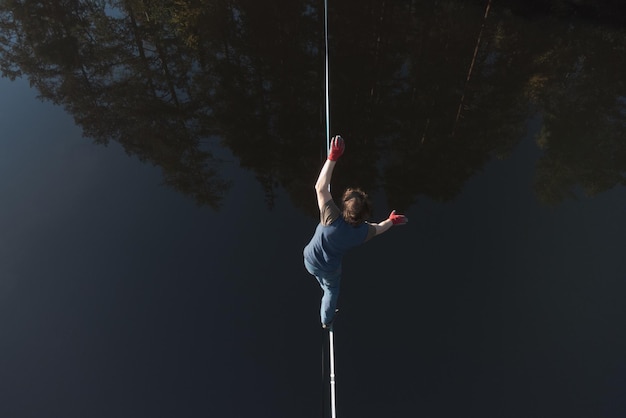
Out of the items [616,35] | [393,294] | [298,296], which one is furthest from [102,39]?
[616,35]

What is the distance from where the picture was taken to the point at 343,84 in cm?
710

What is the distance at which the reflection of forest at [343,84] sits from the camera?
5.77 meters

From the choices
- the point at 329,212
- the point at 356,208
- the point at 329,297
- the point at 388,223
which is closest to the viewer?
the point at 356,208

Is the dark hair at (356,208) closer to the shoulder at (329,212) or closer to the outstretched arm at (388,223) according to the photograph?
the shoulder at (329,212)

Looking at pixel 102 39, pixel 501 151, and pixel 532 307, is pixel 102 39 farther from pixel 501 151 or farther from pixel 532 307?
pixel 532 307

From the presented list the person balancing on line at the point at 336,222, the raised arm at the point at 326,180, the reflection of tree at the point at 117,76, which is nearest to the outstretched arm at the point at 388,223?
the person balancing on line at the point at 336,222

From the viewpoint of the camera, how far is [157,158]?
5902 millimetres

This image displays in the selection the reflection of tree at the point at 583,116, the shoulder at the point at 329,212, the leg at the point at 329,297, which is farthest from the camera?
the reflection of tree at the point at 583,116

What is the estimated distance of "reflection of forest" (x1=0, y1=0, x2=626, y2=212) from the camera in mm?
5770

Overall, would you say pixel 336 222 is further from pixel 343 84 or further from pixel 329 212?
pixel 343 84

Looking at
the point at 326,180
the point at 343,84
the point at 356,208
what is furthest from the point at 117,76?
the point at 356,208

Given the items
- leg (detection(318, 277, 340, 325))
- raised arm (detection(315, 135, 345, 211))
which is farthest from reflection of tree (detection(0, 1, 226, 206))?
raised arm (detection(315, 135, 345, 211))

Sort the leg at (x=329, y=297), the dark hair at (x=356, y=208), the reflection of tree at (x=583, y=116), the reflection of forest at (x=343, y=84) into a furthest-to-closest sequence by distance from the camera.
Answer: the reflection of forest at (x=343, y=84), the reflection of tree at (x=583, y=116), the leg at (x=329, y=297), the dark hair at (x=356, y=208)

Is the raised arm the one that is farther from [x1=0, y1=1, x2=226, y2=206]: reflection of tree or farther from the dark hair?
[x1=0, y1=1, x2=226, y2=206]: reflection of tree
